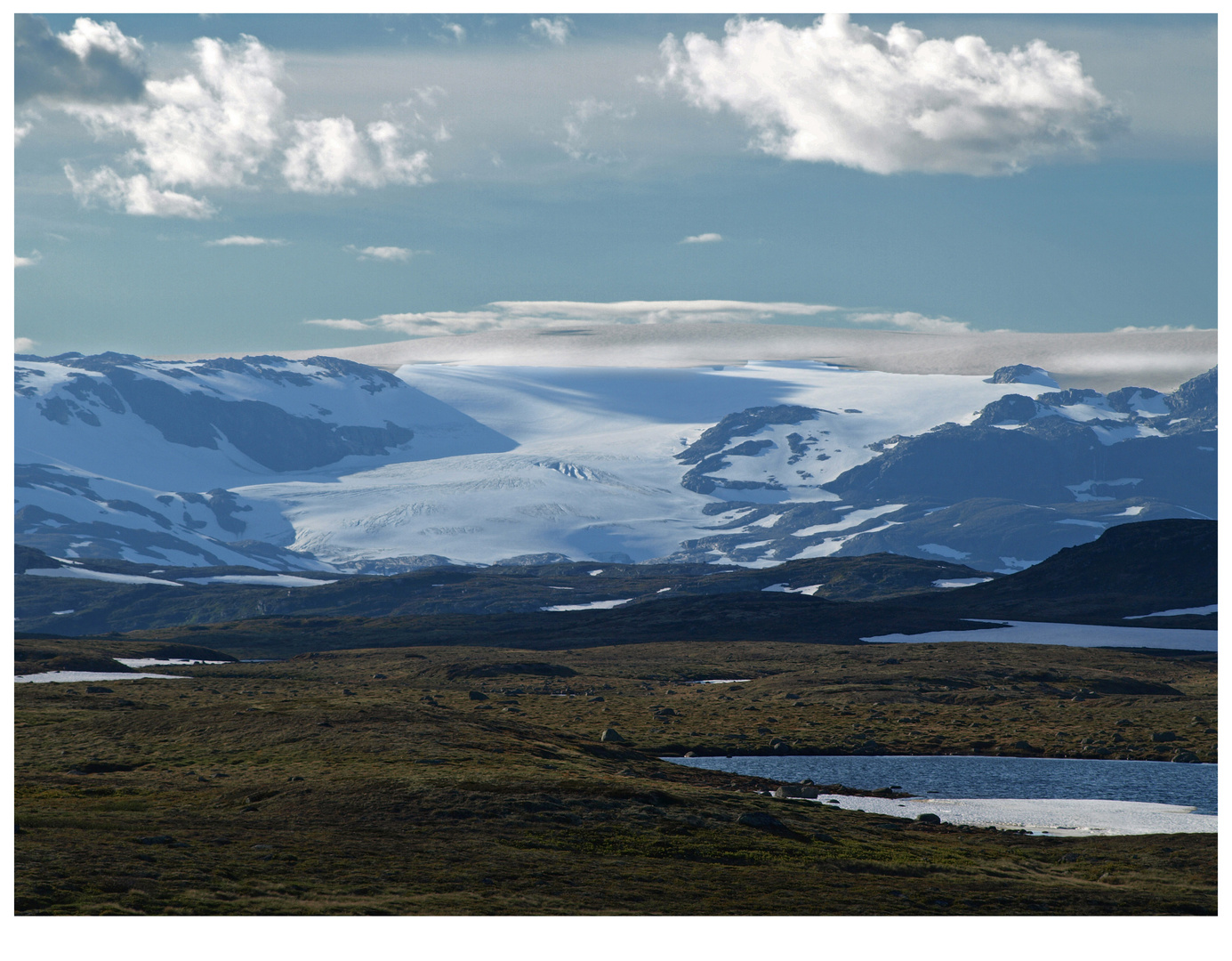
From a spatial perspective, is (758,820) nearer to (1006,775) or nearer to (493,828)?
(493,828)

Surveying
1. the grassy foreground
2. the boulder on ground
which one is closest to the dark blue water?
the grassy foreground

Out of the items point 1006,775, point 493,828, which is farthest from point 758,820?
point 1006,775

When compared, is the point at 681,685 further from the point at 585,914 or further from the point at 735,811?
the point at 585,914

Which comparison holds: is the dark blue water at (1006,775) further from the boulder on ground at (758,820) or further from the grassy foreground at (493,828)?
the boulder on ground at (758,820)

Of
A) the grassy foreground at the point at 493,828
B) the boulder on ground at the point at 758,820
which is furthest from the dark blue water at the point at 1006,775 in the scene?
the boulder on ground at the point at 758,820

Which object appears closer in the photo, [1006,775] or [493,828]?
[493,828]

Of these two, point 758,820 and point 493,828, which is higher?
point 758,820
